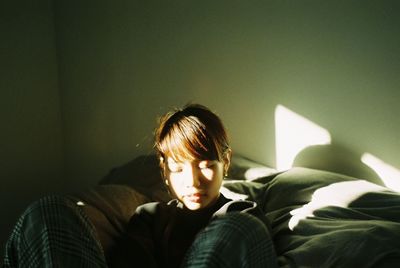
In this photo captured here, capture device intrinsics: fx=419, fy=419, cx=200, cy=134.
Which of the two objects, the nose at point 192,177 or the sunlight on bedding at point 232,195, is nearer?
the nose at point 192,177

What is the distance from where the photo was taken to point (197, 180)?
1052mm

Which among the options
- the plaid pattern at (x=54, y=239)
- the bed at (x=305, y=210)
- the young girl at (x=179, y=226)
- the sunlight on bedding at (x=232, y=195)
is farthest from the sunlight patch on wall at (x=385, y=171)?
the plaid pattern at (x=54, y=239)

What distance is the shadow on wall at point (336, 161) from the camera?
56.9 inches

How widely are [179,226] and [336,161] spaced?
0.69 metres

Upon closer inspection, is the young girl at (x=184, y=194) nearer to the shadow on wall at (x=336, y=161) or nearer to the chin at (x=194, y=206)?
the chin at (x=194, y=206)

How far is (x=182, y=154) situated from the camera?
105cm

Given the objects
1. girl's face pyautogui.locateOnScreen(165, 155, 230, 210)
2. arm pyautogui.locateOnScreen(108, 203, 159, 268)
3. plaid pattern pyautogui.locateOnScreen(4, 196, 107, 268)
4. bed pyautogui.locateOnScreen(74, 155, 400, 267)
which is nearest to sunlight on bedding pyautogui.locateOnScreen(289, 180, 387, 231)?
bed pyautogui.locateOnScreen(74, 155, 400, 267)

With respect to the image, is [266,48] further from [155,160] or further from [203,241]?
[203,241]

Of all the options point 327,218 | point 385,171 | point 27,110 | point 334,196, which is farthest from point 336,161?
point 27,110

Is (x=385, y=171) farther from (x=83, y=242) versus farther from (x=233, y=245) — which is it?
(x=83, y=242)

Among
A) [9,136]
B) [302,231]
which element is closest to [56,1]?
[9,136]

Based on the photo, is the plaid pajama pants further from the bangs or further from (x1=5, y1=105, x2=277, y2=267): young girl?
the bangs

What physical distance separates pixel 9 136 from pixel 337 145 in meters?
1.41

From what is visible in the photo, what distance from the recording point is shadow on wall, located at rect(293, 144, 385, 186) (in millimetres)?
1446
